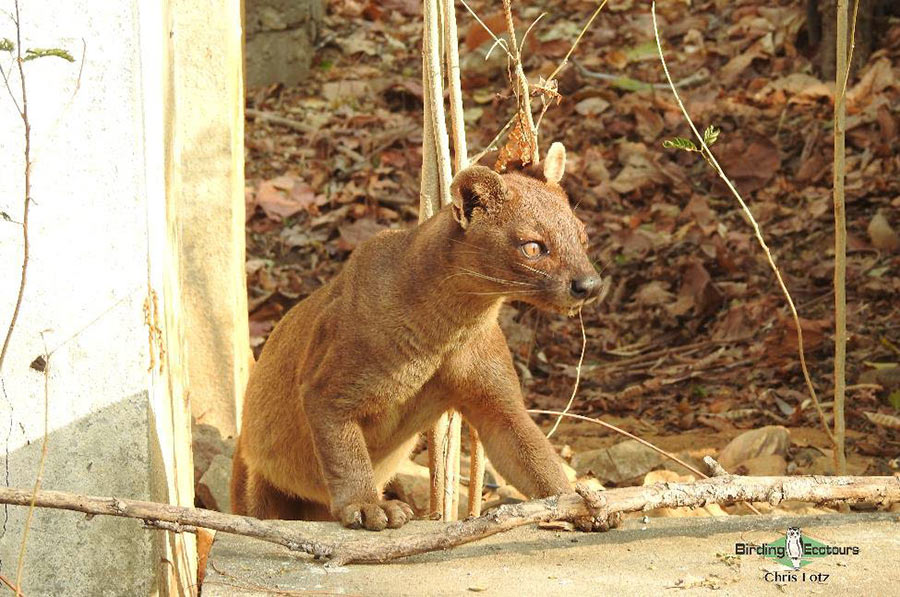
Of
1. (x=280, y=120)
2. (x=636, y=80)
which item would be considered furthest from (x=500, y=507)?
(x=280, y=120)

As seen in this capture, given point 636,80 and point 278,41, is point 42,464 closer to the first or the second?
point 636,80

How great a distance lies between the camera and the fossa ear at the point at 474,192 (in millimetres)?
4308

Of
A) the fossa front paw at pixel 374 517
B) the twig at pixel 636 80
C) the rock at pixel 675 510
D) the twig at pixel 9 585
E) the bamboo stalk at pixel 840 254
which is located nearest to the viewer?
the twig at pixel 9 585

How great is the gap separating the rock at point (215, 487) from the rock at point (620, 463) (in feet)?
6.20

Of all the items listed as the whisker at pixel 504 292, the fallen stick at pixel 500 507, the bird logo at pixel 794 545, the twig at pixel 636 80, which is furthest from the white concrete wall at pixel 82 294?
the twig at pixel 636 80

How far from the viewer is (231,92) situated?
641 centimetres

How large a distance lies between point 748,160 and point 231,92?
5360mm

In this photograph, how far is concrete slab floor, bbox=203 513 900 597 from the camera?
3.61 m

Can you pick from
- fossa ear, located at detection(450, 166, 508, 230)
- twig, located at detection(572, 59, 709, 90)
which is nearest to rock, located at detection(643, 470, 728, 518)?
fossa ear, located at detection(450, 166, 508, 230)

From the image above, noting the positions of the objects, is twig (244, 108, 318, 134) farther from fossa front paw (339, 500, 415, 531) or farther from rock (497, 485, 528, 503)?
fossa front paw (339, 500, 415, 531)

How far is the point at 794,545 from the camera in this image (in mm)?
3936

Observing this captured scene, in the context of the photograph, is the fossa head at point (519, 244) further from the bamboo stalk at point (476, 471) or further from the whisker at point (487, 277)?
the bamboo stalk at point (476, 471)

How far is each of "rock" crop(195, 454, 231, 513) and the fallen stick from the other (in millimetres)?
2514

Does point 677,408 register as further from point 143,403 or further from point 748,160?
point 143,403
